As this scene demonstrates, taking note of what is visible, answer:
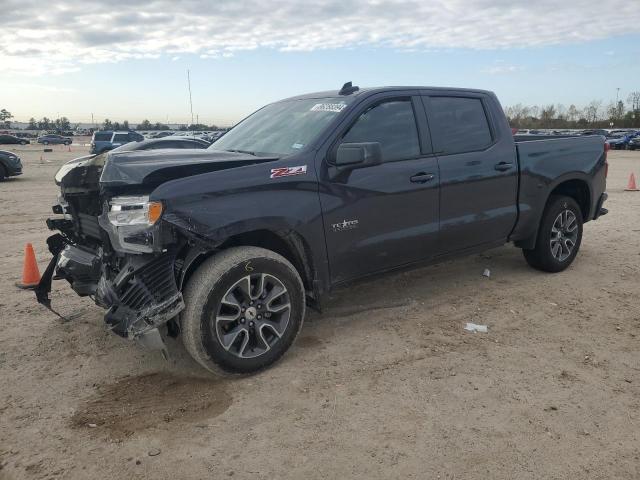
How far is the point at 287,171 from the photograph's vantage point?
12.5ft

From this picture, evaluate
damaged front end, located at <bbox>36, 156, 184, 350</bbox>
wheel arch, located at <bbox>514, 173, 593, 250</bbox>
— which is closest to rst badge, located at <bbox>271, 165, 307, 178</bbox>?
damaged front end, located at <bbox>36, 156, 184, 350</bbox>

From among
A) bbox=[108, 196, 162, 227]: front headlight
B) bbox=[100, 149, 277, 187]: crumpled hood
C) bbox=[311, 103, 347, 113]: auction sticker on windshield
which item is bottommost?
bbox=[108, 196, 162, 227]: front headlight

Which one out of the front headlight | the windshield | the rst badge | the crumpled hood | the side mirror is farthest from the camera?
the windshield

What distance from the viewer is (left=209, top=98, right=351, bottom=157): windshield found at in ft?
13.8

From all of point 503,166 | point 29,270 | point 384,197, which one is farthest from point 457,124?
point 29,270

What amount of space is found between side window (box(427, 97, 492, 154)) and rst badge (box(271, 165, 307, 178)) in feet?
4.75

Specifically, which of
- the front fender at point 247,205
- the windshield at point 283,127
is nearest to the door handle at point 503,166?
the windshield at point 283,127

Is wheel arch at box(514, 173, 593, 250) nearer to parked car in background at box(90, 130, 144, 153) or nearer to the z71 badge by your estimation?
the z71 badge

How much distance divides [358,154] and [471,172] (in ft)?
4.97

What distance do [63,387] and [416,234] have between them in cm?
294

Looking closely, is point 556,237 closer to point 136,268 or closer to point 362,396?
point 362,396

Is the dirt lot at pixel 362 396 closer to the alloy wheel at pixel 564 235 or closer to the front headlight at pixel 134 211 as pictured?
the alloy wheel at pixel 564 235

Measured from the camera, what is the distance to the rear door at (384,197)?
13.4 feet

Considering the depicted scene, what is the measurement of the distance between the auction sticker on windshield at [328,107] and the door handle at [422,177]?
2.73ft
